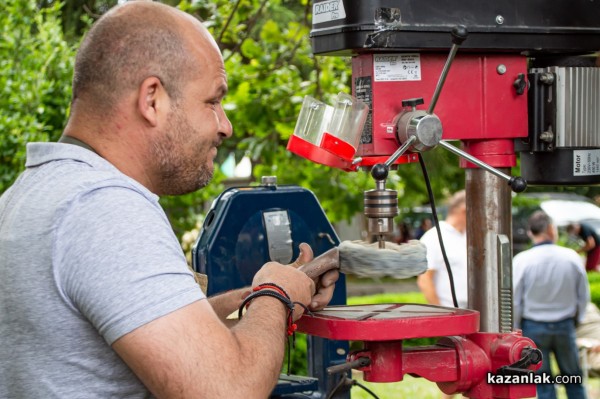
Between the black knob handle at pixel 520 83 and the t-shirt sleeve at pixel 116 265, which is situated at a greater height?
the black knob handle at pixel 520 83

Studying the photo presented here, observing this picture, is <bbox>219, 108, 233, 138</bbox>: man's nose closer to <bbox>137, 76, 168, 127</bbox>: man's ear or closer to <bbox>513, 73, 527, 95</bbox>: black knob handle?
<bbox>137, 76, 168, 127</bbox>: man's ear

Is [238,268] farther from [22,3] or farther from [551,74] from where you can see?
[22,3]

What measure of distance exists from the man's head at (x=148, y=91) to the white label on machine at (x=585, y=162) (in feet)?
3.48

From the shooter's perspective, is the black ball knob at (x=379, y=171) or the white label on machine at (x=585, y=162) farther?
the white label on machine at (x=585, y=162)

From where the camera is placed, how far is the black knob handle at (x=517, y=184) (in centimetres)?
219

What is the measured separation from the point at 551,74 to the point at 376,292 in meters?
13.7

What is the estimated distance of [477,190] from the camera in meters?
2.43

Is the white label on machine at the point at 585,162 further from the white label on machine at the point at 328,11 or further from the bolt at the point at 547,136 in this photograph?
the white label on machine at the point at 328,11

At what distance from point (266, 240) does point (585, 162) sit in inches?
37.2

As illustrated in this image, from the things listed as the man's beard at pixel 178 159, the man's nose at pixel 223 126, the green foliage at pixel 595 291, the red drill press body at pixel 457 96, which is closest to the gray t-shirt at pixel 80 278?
the man's beard at pixel 178 159

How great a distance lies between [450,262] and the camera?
566 cm

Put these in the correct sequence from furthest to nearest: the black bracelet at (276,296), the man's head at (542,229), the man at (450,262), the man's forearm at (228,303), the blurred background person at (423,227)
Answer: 1. the blurred background person at (423,227)
2. the man's head at (542,229)
3. the man at (450,262)
4. the man's forearm at (228,303)
5. the black bracelet at (276,296)

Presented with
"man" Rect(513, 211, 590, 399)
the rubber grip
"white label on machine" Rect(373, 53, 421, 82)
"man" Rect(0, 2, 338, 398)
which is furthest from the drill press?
"man" Rect(513, 211, 590, 399)

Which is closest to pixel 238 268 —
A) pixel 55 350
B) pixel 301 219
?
pixel 301 219
